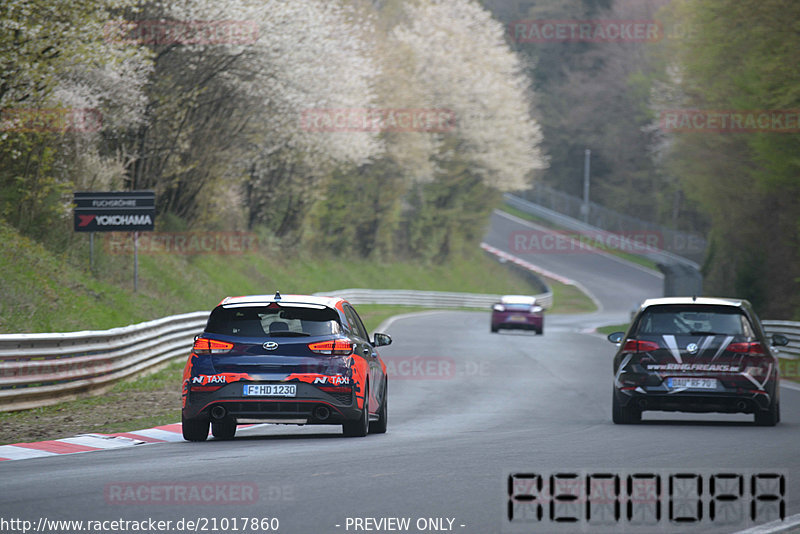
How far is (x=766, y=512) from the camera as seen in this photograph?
834cm

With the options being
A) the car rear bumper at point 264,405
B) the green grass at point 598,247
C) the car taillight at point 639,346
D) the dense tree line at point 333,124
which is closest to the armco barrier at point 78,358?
the car rear bumper at point 264,405

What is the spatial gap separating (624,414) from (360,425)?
12.7ft

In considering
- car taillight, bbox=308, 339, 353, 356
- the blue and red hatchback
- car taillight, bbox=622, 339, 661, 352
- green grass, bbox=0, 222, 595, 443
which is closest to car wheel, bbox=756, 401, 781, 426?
car taillight, bbox=622, 339, 661, 352

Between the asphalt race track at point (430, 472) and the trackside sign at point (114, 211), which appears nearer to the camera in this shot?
the asphalt race track at point (430, 472)

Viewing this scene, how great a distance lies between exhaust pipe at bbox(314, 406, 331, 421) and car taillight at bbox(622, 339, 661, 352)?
436 cm

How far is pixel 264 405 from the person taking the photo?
12.0 metres

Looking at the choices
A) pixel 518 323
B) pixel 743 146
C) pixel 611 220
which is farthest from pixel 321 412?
pixel 611 220

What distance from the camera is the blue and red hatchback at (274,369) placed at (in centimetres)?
1204

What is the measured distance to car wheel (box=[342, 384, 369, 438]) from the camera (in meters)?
12.7

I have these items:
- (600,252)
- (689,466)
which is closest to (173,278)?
(689,466)

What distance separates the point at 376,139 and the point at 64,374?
4604 centimetres

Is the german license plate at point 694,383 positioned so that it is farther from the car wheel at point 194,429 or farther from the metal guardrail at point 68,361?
the metal guardrail at point 68,361

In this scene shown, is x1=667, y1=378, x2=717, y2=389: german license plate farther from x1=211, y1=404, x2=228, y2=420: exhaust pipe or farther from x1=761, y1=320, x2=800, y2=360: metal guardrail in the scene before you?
x1=761, y1=320, x2=800, y2=360: metal guardrail

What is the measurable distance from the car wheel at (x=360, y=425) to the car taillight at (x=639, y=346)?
12.2 ft
